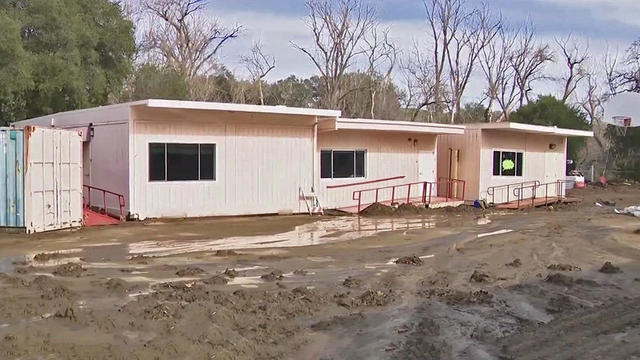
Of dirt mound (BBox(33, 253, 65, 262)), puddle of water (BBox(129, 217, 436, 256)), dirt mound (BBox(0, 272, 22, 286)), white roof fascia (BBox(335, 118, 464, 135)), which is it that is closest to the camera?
dirt mound (BBox(0, 272, 22, 286))

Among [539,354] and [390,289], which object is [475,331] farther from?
[390,289]

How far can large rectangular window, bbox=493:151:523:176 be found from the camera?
84.6 feet

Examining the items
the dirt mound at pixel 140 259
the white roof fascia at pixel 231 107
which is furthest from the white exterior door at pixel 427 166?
the dirt mound at pixel 140 259

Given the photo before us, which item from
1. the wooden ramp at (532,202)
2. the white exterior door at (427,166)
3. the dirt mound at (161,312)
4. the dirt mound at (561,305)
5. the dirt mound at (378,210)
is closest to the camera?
the dirt mound at (161,312)

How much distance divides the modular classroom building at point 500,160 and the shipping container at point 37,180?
14896 millimetres

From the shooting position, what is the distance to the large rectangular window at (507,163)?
25797 mm

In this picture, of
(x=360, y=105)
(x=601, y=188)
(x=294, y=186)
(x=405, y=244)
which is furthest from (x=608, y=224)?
(x=360, y=105)

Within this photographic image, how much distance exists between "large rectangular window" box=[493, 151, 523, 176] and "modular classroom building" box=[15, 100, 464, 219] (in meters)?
4.27

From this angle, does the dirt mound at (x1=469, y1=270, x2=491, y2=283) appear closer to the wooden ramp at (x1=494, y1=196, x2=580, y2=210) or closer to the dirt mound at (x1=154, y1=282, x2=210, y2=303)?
the dirt mound at (x1=154, y1=282, x2=210, y2=303)

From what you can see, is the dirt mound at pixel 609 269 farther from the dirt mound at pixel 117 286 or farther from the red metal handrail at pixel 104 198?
the red metal handrail at pixel 104 198

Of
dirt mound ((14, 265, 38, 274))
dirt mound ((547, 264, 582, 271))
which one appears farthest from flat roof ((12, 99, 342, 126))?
dirt mound ((547, 264, 582, 271))

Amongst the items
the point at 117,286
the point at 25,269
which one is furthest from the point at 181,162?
the point at 117,286

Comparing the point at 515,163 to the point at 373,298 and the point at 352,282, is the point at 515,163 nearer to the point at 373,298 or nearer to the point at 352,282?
the point at 352,282

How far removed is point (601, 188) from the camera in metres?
39.9
